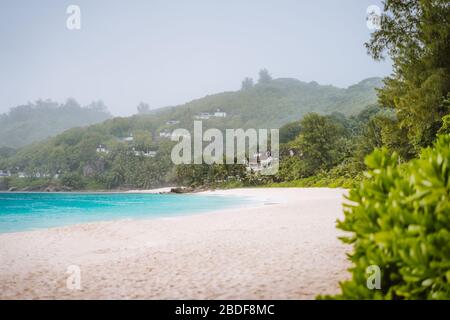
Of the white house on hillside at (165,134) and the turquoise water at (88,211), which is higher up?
the white house on hillside at (165,134)

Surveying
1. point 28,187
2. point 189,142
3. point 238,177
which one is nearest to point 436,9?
point 238,177

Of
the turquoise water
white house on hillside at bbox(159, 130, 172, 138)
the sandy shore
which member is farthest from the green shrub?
white house on hillside at bbox(159, 130, 172, 138)

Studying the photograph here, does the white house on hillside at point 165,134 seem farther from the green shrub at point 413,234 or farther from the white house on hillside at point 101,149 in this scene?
the green shrub at point 413,234

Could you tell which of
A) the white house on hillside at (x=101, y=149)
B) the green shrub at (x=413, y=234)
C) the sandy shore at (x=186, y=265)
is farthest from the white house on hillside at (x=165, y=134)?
the green shrub at (x=413, y=234)

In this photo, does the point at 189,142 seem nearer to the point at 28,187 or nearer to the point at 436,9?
the point at 28,187

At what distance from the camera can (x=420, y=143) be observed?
24.6 metres

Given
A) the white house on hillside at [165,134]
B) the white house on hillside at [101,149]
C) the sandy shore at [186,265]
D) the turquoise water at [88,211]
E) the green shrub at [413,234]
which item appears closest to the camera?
the green shrub at [413,234]

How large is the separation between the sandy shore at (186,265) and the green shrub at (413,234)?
1764 millimetres

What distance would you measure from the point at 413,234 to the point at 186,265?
477 centimetres

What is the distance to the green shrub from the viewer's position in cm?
242

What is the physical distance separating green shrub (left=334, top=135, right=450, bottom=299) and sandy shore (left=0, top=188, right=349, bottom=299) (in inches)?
69.5

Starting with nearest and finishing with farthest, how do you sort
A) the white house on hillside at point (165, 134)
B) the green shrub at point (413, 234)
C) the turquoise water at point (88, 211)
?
1. the green shrub at point (413, 234)
2. the turquoise water at point (88, 211)
3. the white house on hillside at point (165, 134)

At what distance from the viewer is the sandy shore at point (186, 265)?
492 cm
